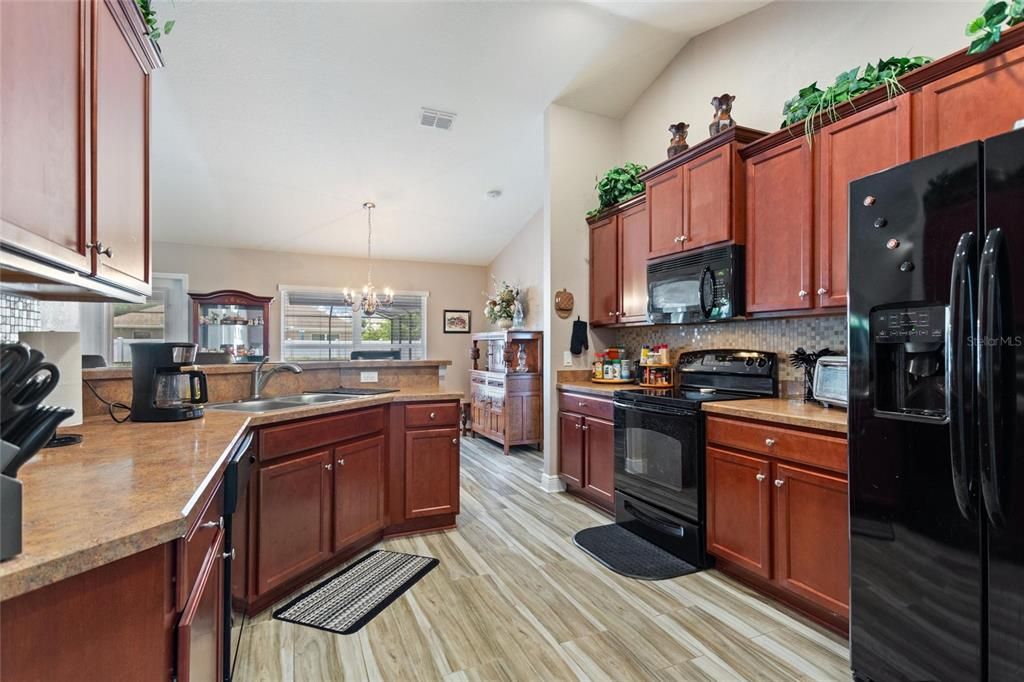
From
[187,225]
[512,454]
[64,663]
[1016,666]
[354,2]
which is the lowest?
[512,454]

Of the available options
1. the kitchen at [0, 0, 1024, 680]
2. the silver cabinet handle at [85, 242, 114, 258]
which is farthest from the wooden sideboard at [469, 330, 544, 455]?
the silver cabinet handle at [85, 242, 114, 258]

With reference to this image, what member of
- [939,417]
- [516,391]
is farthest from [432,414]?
[516,391]

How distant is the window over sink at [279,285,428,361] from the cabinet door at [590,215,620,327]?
3.58 metres

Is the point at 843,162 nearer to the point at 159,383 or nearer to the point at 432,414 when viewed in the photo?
the point at 432,414

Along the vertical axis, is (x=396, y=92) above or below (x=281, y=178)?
above

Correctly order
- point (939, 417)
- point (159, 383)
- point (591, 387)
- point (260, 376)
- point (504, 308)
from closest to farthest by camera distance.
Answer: point (939, 417) → point (159, 383) → point (260, 376) → point (591, 387) → point (504, 308)

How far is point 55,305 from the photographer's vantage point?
5.97 feet

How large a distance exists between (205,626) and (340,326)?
6248 millimetres

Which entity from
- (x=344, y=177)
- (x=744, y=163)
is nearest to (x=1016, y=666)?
(x=744, y=163)

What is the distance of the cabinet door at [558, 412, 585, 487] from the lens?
3701 mm

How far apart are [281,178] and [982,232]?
542cm

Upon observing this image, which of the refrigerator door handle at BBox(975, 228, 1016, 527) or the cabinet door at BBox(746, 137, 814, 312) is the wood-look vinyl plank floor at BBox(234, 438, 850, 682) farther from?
the cabinet door at BBox(746, 137, 814, 312)

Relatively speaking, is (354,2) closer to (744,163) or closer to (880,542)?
(744,163)

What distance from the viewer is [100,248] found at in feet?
3.92
